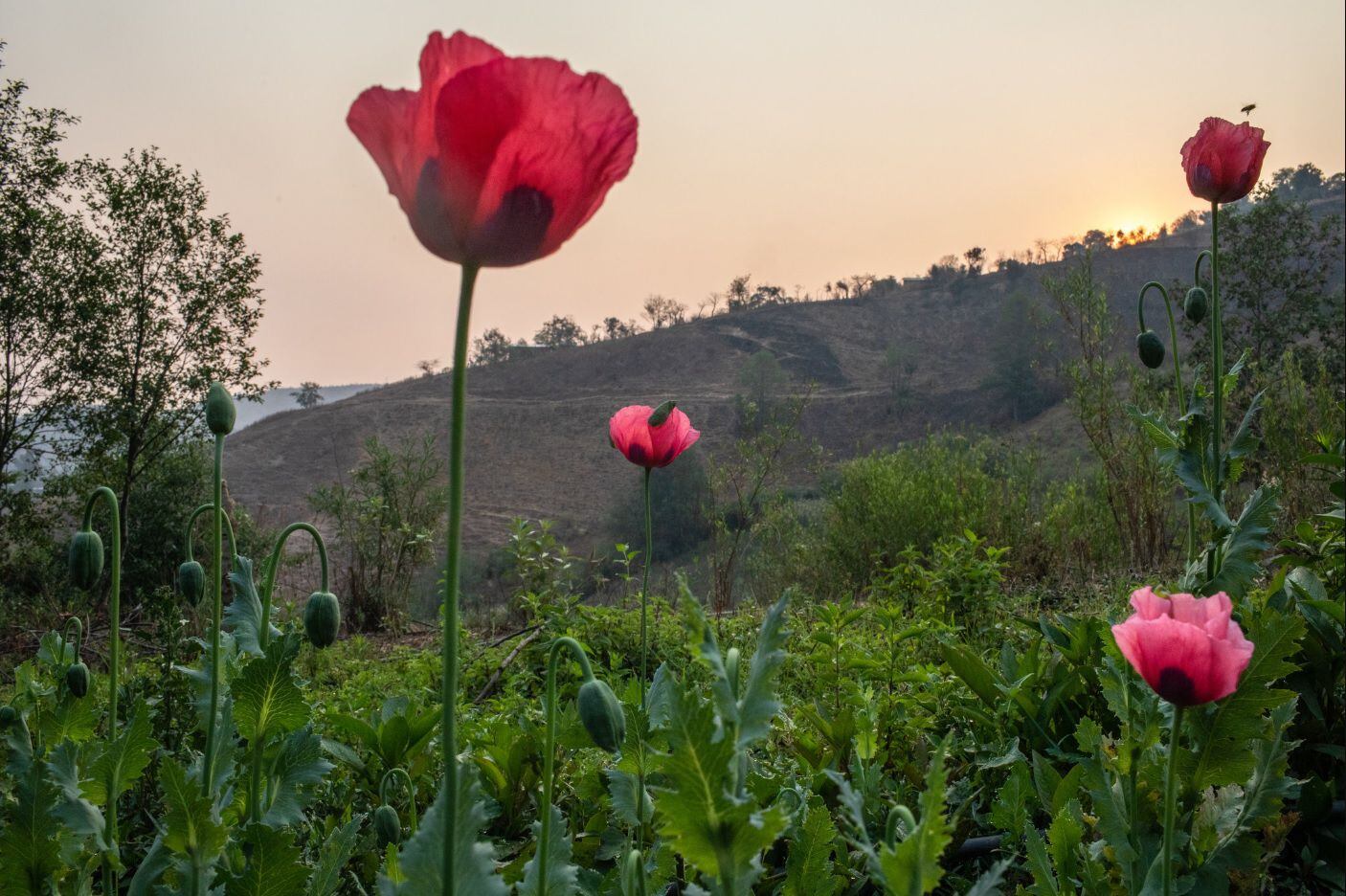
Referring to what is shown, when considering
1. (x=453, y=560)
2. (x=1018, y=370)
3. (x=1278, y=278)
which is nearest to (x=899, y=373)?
(x=1018, y=370)

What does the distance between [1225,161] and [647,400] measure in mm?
39168

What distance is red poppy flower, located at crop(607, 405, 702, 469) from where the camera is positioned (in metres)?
1.54

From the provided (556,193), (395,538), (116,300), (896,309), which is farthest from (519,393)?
(556,193)

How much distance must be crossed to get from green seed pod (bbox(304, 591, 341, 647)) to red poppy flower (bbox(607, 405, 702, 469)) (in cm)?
56

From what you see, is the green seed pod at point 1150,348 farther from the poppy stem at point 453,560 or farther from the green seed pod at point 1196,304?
the poppy stem at point 453,560

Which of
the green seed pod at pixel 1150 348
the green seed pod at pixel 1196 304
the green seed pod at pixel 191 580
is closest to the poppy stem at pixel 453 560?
the green seed pod at pixel 191 580

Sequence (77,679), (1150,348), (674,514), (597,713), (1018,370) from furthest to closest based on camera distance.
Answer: (1018,370)
(674,514)
(1150,348)
(77,679)
(597,713)

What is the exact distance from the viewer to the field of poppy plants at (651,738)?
20.0 inches

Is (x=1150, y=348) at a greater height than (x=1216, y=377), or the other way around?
(x=1150, y=348)

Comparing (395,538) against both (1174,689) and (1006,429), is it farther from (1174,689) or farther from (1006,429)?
(1006,429)

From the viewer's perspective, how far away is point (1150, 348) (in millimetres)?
2010

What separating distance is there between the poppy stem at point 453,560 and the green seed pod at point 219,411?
1.69 feet

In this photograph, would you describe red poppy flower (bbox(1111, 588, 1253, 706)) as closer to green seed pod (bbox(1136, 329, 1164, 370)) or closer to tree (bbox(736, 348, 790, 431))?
green seed pod (bbox(1136, 329, 1164, 370))

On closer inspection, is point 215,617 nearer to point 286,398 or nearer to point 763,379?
point 763,379
